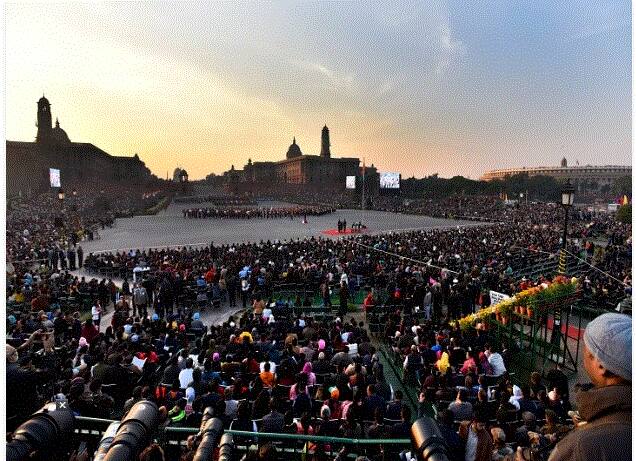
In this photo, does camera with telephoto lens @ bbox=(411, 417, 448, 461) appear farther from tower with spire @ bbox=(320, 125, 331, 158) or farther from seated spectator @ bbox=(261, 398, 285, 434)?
tower with spire @ bbox=(320, 125, 331, 158)

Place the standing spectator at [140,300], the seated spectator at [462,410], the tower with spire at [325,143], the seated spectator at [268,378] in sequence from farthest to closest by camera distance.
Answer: the tower with spire at [325,143], the standing spectator at [140,300], the seated spectator at [268,378], the seated spectator at [462,410]

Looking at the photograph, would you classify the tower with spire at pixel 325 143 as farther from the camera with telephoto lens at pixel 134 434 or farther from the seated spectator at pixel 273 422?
the camera with telephoto lens at pixel 134 434

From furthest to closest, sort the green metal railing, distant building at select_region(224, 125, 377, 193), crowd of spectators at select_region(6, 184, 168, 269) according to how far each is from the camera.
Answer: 1. distant building at select_region(224, 125, 377, 193)
2. crowd of spectators at select_region(6, 184, 168, 269)
3. the green metal railing

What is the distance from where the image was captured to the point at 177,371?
28.6ft

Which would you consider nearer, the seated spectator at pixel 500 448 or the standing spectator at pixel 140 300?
the seated spectator at pixel 500 448

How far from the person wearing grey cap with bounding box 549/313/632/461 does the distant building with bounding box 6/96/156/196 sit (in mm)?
91872

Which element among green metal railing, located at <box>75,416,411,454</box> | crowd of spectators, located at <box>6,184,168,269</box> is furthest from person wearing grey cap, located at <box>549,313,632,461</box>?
crowd of spectators, located at <box>6,184,168,269</box>

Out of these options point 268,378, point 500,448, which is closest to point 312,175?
point 268,378

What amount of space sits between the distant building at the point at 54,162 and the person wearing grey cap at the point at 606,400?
301 ft

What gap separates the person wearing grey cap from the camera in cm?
157

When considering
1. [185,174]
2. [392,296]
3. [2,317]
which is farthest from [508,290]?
[185,174]

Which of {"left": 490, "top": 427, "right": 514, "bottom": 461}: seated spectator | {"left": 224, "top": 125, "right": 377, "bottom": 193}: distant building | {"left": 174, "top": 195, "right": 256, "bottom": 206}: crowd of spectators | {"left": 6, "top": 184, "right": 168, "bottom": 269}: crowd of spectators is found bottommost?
{"left": 490, "top": 427, "right": 514, "bottom": 461}: seated spectator

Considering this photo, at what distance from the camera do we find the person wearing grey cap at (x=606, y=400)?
1.57 m

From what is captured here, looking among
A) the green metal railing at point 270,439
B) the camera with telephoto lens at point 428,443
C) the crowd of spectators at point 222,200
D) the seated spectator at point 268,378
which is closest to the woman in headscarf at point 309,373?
the seated spectator at point 268,378
